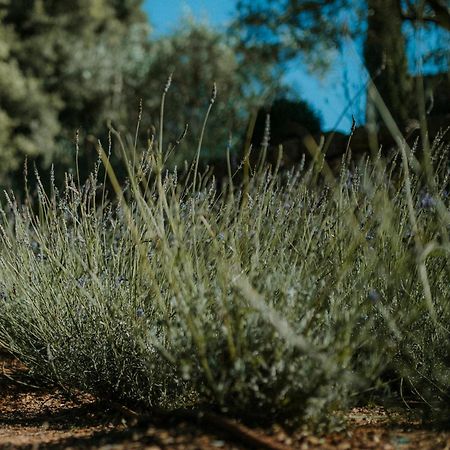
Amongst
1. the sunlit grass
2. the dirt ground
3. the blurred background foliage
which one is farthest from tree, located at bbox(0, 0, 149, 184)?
the dirt ground

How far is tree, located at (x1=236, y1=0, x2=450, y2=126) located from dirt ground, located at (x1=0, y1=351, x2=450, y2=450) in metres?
5.81

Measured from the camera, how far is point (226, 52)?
18.4 m

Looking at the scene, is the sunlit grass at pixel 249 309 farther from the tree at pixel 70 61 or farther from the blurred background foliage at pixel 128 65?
the tree at pixel 70 61

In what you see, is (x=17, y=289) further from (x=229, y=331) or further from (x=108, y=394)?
(x=229, y=331)

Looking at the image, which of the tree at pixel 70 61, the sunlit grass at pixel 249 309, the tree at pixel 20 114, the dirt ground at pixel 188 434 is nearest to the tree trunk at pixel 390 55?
the sunlit grass at pixel 249 309

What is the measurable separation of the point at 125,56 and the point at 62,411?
1636cm

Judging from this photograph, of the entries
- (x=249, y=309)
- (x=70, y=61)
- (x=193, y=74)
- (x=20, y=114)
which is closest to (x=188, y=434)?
(x=249, y=309)

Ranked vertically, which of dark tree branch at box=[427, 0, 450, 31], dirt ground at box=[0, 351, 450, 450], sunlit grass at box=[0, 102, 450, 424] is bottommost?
dirt ground at box=[0, 351, 450, 450]

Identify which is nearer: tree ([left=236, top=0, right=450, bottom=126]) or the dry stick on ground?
the dry stick on ground

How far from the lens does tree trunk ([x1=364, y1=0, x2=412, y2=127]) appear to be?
8484 millimetres

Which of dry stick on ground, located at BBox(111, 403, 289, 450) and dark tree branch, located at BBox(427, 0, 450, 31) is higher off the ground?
dark tree branch, located at BBox(427, 0, 450, 31)

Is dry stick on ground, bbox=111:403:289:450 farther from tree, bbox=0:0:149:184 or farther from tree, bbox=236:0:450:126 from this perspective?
tree, bbox=0:0:149:184

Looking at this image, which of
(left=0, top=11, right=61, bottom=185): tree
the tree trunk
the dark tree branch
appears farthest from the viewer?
(left=0, top=11, right=61, bottom=185): tree

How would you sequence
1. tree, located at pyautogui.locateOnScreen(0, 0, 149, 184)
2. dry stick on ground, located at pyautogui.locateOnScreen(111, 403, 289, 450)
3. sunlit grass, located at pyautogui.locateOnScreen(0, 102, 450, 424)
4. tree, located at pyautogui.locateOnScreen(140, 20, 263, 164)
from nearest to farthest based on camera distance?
dry stick on ground, located at pyautogui.locateOnScreen(111, 403, 289, 450) → sunlit grass, located at pyautogui.locateOnScreen(0, 102, 450, 424) → tree, located at pyautogui.locateOnScreen(0, 0, 149, 184) → tree, located at pyautogui.locateOnScreen(140, 20, 263, 164)
